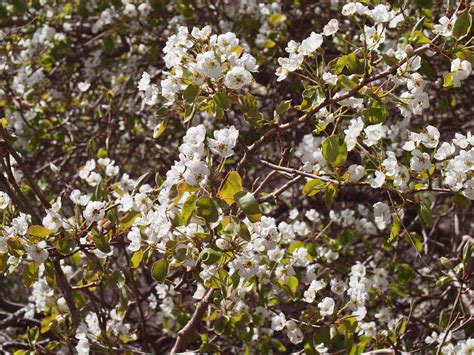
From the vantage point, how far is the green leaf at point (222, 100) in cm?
177

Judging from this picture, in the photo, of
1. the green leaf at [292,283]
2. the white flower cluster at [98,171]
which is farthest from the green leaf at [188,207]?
the white flower cluster at [98,171]

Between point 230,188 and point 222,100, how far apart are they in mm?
292

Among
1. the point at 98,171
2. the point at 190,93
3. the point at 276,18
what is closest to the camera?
the point at 190,93

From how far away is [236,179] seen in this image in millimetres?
1578

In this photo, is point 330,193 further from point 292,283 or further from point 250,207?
point 292,283

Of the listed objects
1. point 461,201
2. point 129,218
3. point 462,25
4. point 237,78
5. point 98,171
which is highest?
point 237,78

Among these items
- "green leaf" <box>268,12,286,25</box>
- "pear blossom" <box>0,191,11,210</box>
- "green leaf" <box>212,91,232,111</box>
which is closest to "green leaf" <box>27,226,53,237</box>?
"pear blossom" <box>0,191,11,210</box>

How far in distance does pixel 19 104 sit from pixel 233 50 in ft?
7.09

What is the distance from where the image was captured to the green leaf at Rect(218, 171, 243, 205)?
1580 millimetres

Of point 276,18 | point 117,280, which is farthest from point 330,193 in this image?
point 276,18

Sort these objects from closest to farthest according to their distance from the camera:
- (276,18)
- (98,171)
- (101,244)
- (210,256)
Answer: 1. (210,256)
2. (101,244)
3. (98,171)
4. (276,18)

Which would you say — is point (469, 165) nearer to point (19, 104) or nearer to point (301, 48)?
point (301, 48)

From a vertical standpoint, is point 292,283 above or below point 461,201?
below

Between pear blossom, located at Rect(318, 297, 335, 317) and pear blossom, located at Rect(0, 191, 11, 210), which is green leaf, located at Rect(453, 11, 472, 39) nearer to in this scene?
pear blossom, located at Rect(318, 297, 335, 317)
